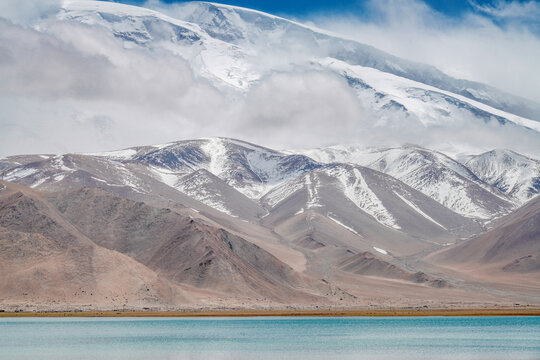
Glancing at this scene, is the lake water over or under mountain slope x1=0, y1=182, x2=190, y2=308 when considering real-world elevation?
over

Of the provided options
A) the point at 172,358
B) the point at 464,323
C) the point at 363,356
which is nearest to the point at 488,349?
the point at 363,356

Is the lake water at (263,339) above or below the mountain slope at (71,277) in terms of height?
above

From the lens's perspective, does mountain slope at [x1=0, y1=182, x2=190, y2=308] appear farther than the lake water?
Yes

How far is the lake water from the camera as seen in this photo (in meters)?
87.8

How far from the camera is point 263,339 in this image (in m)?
108

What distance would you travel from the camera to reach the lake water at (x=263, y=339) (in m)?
87.8

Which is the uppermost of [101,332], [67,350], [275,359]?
[275,359]

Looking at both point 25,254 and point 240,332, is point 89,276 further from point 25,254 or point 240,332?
point 240,332

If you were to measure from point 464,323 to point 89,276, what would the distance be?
79604 mm

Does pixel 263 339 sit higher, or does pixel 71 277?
pixel 263 339

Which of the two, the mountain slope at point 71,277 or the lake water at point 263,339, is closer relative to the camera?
the lake water at point 263,339

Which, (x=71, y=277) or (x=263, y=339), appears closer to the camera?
(x=263, y=339)

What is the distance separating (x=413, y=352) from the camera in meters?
89.0

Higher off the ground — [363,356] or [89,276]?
[363,356]
